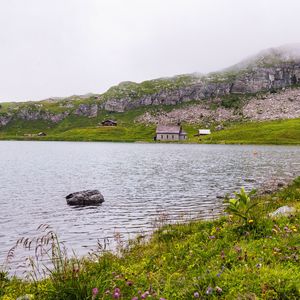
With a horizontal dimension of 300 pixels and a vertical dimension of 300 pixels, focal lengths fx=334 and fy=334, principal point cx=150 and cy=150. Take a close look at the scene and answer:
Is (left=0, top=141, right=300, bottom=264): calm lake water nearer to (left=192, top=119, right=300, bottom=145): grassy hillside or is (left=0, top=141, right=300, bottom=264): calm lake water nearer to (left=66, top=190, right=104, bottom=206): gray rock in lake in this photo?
(left=66, top=190, right=104, bottom=206): gray rock in lake

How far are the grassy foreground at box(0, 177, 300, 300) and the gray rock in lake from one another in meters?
18.2

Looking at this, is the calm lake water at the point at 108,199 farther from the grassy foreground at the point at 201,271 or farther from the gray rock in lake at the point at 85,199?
the grassy foreground at the point at 201,271

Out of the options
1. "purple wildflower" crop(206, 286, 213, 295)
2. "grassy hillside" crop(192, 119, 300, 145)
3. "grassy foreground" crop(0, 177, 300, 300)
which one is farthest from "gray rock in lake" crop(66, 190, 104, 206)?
"grassy hillside" crop(192, 119, 300, 145)

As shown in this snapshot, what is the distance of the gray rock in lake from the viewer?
1224 inches

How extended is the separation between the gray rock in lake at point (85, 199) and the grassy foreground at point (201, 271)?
59.7 ft

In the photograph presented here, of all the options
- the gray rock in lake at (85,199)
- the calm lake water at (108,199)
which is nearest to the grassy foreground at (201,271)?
the calm lake water at (108,199)

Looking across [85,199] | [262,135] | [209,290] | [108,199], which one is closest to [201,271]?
[209,290]

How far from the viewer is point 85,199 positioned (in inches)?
1234

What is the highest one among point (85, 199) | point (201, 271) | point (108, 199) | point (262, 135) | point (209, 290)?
point (209, 290)

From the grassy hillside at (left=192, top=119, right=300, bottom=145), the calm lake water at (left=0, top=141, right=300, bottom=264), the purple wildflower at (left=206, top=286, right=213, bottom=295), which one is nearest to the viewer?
the purple wildflower at (left=206, top=286, right=213, bottom=295)

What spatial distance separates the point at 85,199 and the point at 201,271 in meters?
23.2

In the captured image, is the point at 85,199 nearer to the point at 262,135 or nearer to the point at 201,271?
the point at 201,271

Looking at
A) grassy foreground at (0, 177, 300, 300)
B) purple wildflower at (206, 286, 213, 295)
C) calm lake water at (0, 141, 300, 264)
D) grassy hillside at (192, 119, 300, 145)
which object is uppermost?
purple wildflower at (206, 286, 213, 295)

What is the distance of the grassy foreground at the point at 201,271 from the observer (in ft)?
25.8
